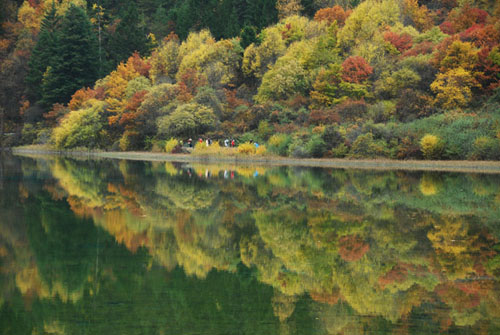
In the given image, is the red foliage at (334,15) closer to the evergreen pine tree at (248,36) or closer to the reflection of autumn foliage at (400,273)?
the evergreen pine tree at (248,36)

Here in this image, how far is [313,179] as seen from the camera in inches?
1144

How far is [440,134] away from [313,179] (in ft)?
40.7

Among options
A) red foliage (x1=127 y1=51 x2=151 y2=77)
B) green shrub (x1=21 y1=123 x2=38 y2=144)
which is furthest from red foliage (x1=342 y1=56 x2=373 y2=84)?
green shrub (x1=21 y1=123 x2=38 y2=144)

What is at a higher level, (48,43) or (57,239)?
(48,43)

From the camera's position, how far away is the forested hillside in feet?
139

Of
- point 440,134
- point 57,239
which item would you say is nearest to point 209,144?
point 440,134

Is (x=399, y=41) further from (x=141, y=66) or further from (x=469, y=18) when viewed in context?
(x=141, y=66)

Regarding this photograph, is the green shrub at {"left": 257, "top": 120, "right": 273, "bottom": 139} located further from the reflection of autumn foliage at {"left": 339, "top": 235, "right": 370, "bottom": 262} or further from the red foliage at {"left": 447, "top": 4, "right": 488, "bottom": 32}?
the reflection of autumn foliage at {"left": 339, "top": 235, "right": 370, "bottom": 262}

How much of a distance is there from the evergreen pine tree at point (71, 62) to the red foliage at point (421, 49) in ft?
145

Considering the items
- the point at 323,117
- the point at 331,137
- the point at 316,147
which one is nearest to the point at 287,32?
the point at 323,117

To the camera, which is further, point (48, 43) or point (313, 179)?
point (48, 43)

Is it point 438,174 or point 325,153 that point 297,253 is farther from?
point 325,153

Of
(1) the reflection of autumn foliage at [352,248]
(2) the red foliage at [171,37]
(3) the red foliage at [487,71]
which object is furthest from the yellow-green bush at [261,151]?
(2) the red foliage at [171,37]

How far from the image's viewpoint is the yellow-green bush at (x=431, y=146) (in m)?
36.7
